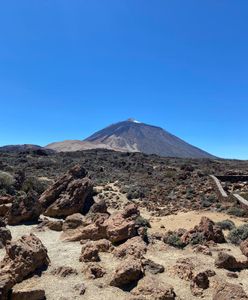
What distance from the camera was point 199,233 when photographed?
12398 millimetres

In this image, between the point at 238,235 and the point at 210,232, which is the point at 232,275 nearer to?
the point at 210,232

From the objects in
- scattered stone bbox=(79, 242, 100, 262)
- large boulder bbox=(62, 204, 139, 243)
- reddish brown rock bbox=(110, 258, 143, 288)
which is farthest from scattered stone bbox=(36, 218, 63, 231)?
reddish brown rock bbox=(110, 258, 143, 288)

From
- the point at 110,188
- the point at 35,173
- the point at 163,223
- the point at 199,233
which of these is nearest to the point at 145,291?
the point at 199,233

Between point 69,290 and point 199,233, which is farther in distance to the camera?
point 199,233

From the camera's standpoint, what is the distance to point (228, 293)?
7496mm

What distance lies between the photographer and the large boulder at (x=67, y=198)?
17.9m

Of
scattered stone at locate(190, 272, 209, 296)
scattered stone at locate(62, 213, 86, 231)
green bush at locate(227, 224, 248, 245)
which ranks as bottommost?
scattered stone at locate(190, 272, 209, 296)

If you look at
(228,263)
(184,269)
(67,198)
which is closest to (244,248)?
(228,263)

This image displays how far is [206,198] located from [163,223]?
7.48m

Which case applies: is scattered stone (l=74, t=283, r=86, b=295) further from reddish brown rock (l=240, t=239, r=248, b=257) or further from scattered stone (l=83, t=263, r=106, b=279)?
reddish brown rock (l=240, t=239, r=248, b=257)

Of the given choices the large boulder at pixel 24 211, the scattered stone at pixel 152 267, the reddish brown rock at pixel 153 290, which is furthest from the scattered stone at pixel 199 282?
the large boulder at pixel 24 211

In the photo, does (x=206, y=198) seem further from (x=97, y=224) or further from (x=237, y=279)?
(x=237, y=279)

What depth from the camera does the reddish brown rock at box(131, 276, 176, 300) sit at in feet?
25.9

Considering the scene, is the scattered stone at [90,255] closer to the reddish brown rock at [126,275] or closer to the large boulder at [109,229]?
the reddish brown rock at [126,275]
